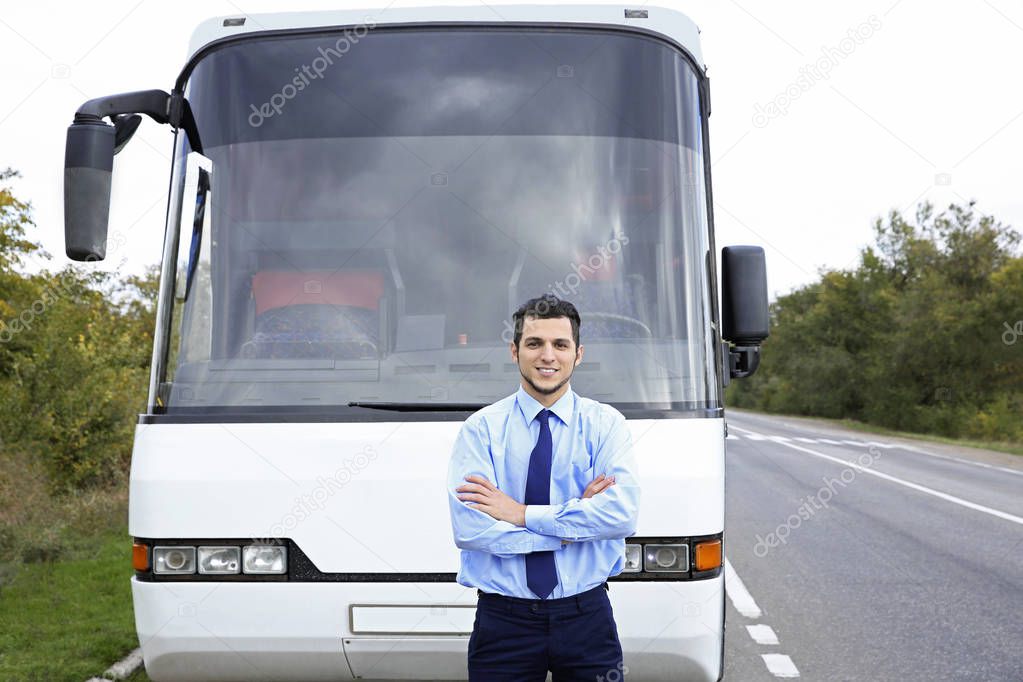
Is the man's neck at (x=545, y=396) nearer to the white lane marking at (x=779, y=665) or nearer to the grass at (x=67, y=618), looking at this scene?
the white lane marking at (x=779, y=665)

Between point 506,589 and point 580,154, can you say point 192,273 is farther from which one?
point 506,589

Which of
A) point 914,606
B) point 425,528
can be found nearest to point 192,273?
point 425,528

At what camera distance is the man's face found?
2.67 metres

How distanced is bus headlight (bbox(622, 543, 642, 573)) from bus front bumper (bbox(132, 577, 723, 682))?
0.05 m

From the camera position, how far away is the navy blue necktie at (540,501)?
8.81 ft

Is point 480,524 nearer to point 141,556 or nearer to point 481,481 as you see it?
point 481,481

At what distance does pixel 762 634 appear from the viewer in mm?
6430

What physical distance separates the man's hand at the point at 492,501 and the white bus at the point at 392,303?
2.85 feet

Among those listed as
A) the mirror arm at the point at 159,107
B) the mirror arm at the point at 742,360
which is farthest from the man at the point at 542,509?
the mirror arm at the point at 159,107

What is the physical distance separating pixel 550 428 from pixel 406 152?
165 cm

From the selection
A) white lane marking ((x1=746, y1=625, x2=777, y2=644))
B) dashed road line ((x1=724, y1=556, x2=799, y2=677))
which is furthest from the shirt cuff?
white lane marking ((x1=746, y1=625, x2=777, y2=644))

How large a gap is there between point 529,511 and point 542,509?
0.03 metres

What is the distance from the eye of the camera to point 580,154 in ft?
13.0

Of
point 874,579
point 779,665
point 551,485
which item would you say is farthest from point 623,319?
point 874,579
